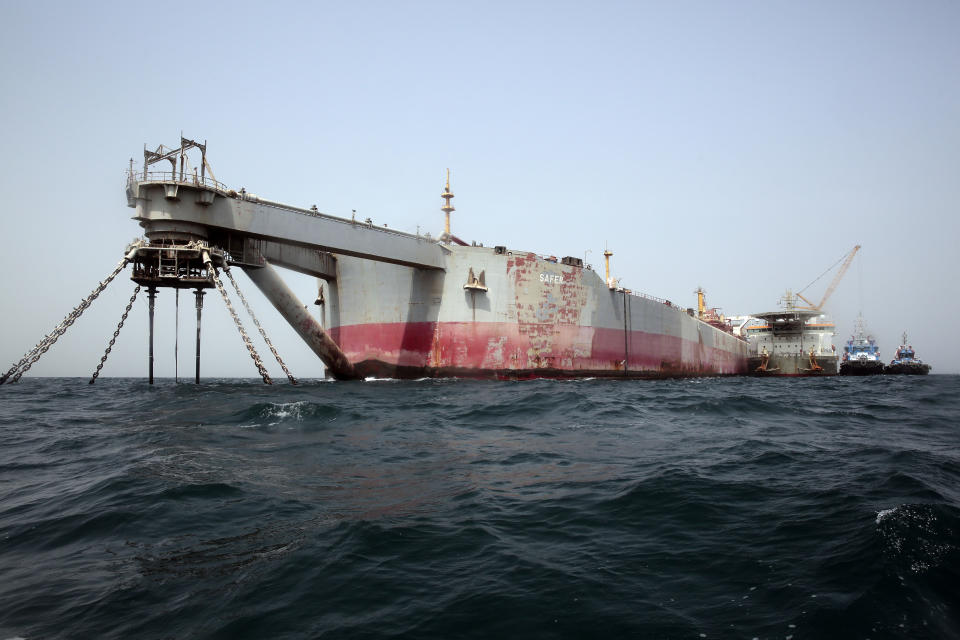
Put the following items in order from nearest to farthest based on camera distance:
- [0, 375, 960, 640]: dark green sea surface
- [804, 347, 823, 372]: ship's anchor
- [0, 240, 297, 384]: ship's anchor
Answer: [0, 375, 960, 640]: dark green sea surface
[0, 240, 297, 384]: ship's anchor
[804, 347, 823, 372]: ship's anchor

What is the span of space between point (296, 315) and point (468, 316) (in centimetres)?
896

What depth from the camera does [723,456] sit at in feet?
26.4

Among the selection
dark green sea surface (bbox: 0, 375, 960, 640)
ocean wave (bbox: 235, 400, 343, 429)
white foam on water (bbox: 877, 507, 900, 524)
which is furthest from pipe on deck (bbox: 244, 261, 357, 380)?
white foam on water (bbox: 877, 507, 900, 524)

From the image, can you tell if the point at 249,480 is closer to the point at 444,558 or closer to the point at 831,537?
the point at 444,558

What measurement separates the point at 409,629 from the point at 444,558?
1.11 metres

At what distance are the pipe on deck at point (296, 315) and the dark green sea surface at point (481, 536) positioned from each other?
15381 millimetres

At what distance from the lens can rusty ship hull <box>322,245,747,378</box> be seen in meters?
29.5

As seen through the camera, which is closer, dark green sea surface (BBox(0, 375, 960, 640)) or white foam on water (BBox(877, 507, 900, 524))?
dark green sea surface (BBox(0, 375, 960, 640))

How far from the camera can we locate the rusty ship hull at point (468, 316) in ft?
96.8

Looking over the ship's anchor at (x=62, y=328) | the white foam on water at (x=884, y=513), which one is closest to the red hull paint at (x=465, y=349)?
the ship's anchor at (x=62, y=328)

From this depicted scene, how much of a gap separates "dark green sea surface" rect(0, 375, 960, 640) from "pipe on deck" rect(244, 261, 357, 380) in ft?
50.5

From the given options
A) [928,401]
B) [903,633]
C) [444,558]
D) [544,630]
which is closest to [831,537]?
[903,633]

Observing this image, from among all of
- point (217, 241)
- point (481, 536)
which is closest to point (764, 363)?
point (217, 241)

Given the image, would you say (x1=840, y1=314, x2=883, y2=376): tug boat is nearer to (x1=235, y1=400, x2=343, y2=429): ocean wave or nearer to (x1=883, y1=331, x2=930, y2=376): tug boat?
(x1=883, y1=331, x2=930, y2=376): tug boat
